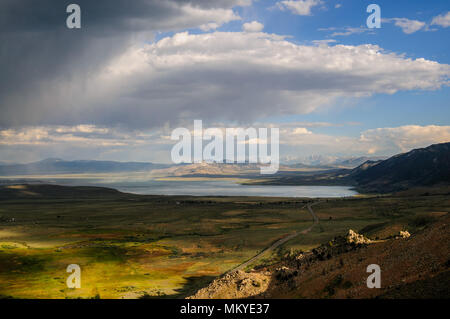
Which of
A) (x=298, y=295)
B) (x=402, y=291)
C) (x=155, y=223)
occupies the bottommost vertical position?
(x=155, y=223)

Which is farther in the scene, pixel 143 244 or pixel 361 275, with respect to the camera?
pixel 143 244

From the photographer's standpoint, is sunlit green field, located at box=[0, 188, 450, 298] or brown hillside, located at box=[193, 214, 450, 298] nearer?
brown hillside, located at box=[193, 214, 450, 298]

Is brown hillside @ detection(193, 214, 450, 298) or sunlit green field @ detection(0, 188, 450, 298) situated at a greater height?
brown hillside @ detection(193, 214, 450, 298)

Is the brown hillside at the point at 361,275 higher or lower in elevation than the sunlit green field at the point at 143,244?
higher

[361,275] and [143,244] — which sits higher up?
[361,275]

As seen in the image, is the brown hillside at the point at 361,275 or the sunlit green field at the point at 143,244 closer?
the brown hillside at the point at 361,275
